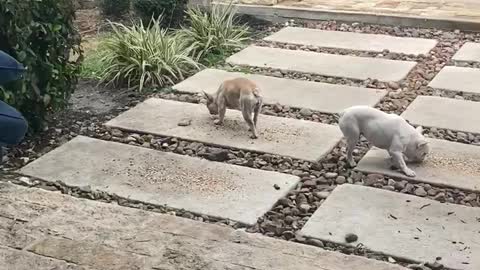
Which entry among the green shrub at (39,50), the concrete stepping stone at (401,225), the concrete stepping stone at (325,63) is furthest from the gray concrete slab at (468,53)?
the green shrub at (39,50)

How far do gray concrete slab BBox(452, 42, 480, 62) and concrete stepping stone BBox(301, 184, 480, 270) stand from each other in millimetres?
2321

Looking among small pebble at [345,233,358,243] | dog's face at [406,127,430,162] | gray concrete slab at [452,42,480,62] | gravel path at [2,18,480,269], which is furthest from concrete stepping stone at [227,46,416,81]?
small pebble at [345,233,358,243]

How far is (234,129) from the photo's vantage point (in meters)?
3.92

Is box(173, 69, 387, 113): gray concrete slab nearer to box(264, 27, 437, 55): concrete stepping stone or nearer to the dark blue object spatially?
box(264, 27, 437, 55): concrete stepping stone

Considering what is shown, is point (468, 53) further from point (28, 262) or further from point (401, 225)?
point (28, 262)

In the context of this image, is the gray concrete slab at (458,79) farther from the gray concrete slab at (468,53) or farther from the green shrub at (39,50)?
the green shrub at (39,50)

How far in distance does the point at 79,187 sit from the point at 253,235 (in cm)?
88

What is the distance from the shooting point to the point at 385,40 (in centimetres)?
563

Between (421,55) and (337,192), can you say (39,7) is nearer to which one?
→ (337,192)

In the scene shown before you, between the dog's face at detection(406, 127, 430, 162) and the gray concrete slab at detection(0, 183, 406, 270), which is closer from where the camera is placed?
the gray concrete slab at detection(0, 183, 406, 270)

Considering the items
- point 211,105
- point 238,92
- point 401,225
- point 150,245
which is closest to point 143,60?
point 211,105

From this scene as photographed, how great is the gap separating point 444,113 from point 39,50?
224cm

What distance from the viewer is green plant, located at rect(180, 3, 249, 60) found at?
17.6 ft

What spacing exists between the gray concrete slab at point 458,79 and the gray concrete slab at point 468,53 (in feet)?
0.76
